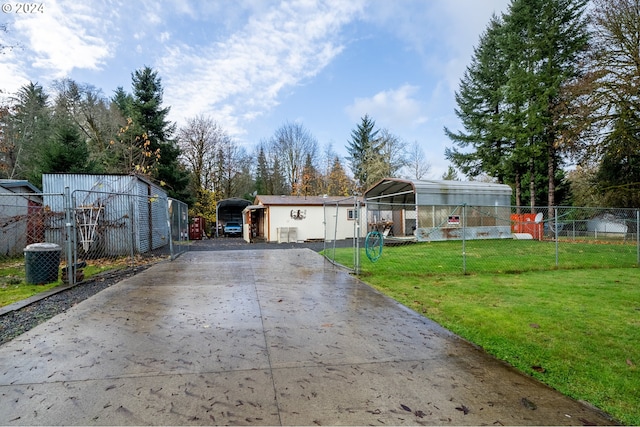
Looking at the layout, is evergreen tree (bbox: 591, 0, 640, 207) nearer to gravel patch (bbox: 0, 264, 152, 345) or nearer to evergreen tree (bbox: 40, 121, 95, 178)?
gravel patch (bbox: 0, 264, 152, 345)

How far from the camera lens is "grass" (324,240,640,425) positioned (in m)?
2.86

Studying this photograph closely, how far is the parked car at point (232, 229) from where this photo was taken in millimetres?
27344

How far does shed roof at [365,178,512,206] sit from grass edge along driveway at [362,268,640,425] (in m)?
9.22

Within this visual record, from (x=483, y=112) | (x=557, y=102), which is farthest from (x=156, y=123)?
(x=557, y=102)

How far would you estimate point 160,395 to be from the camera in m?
2.45

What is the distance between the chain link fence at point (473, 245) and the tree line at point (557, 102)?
11.3 ft

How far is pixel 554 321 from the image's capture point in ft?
14.3

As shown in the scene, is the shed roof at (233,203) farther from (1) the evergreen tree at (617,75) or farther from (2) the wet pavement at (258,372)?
(1) the evergreen tree at (617,75)

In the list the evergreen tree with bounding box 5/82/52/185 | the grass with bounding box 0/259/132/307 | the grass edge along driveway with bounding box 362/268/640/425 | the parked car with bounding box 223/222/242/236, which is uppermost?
the evergreen tree with bounding box 5/82/52/185

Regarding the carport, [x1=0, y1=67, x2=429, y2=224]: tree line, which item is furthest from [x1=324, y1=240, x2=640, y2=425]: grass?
the carport

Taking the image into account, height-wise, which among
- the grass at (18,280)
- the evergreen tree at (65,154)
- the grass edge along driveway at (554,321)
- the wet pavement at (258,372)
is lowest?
the grass edge along driveway at (554,321)

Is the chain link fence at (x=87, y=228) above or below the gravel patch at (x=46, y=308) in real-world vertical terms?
above

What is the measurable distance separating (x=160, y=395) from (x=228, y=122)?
33015 mm

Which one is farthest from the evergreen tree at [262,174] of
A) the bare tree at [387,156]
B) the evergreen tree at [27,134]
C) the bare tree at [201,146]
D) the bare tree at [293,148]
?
the evergreen tree at [27,134]
